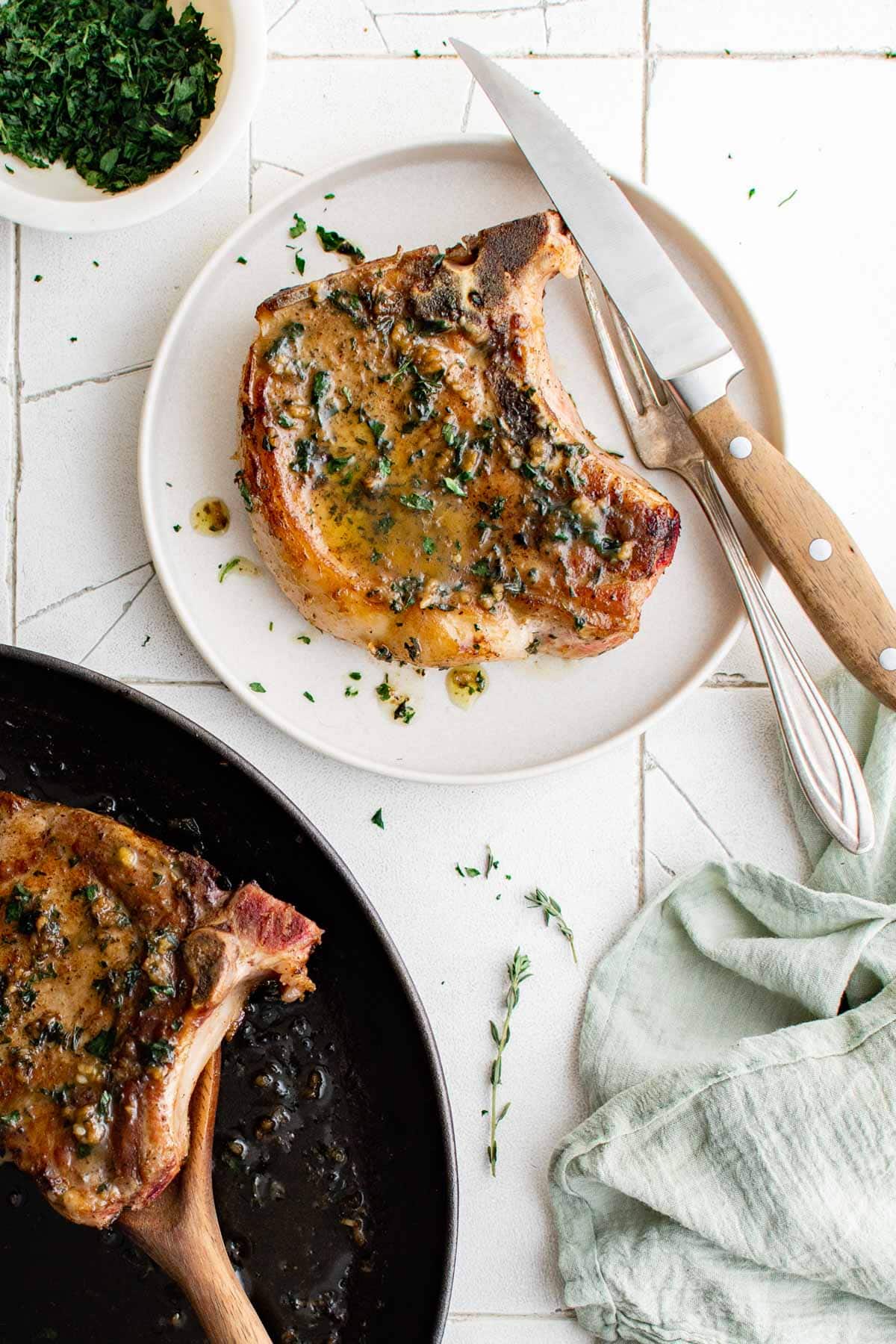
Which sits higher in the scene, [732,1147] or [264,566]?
[264,566]

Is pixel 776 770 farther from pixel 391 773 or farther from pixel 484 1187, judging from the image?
pixel 484 1187

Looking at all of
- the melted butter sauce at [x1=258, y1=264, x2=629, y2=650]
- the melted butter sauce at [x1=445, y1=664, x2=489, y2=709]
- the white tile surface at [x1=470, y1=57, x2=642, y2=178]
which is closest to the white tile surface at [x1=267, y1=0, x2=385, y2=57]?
the white tile surface at [x1=470, y1=57, x2=642, y2=178]

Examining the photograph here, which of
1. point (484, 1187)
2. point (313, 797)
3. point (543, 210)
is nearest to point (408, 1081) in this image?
point (484, 1187)

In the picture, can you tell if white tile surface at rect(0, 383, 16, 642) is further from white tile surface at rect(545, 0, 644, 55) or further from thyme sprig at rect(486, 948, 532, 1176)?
white tile surface at rect(545, 0, 644, 55)

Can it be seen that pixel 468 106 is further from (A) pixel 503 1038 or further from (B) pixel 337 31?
(A) pixel 503 1038

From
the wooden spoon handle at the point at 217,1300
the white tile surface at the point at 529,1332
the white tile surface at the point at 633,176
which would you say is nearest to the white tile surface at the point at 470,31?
the white tile surface at the point at 633,176

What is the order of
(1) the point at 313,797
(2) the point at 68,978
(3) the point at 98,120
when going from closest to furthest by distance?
(2) the point at 68,978, (3) the point at 98,120, (1) the point at 313,797
